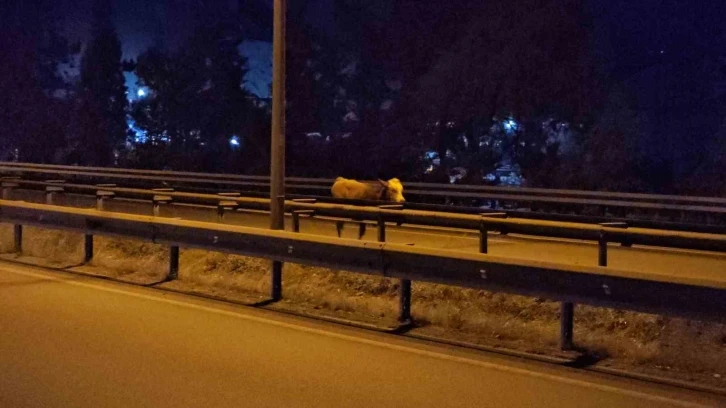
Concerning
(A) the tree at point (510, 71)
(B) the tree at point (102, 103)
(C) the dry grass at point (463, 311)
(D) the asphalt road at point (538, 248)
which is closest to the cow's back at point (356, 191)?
(D) the asphalt road at point (538, 248)

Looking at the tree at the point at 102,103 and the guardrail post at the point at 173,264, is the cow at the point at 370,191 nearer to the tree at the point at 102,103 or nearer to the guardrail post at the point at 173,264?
the guardrail post at the point at 173,264

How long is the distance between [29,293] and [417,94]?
92.3ft

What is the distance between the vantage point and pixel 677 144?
3609 cm

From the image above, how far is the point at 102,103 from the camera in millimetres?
53906

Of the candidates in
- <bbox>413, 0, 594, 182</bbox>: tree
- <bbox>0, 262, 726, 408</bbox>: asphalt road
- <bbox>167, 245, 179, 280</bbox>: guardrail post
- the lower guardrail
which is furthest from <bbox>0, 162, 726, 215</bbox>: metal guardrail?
<bbox>0, 262, 726, 408</bbox>: asphalt road

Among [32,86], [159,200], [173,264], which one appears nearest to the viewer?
[173,264]

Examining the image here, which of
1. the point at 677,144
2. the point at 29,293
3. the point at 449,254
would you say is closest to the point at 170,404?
the point at 449,254

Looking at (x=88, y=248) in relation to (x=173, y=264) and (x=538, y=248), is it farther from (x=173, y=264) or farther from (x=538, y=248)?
(x=538, y=248)

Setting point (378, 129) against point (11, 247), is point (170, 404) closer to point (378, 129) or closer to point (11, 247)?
point (11, 247)

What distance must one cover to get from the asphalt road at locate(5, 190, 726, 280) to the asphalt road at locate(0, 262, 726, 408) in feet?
15.6

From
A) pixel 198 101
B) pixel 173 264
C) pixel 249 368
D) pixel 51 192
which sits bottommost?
pixel 249 368

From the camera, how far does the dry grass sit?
29.6 feet

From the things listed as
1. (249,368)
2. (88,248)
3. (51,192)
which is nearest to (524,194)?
(51,192)

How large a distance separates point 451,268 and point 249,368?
7.57ft
